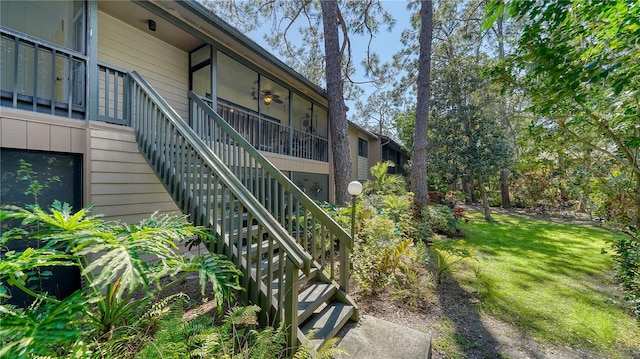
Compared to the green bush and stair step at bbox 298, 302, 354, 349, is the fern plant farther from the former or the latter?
the green bush

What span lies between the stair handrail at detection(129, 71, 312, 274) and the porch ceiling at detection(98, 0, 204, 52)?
7.27 ft

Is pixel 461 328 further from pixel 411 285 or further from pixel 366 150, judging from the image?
pixel 366 150

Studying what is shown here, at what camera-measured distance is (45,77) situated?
13.1ft

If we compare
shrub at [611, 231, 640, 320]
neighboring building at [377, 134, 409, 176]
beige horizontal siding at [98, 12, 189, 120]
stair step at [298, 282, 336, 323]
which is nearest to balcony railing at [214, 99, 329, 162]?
beige horizontal siding at [98, 12, 189, 120]

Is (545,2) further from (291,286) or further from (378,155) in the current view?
(378,155)

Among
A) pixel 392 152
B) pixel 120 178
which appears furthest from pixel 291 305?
pixel 392 152

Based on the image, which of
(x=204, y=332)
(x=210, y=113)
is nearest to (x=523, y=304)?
(x=204, y=332)

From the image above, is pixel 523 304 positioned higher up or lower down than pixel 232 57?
lower down

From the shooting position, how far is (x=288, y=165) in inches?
322

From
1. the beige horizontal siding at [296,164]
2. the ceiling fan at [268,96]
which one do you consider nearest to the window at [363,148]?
the beige horizontal siding at [296,164]

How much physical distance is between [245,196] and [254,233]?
4.43 ft

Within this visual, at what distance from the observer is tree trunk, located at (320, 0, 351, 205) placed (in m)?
7.03

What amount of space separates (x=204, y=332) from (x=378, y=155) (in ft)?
58.6

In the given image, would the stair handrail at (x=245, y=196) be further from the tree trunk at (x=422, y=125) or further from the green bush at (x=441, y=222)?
the tree trunk at (x=422, y=125)
